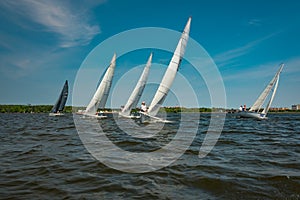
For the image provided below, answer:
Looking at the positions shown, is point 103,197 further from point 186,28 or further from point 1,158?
point 186,28

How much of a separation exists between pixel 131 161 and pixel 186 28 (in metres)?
21.7

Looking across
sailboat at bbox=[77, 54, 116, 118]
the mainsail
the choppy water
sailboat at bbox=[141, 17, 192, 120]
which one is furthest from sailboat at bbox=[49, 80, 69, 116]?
the choppy water

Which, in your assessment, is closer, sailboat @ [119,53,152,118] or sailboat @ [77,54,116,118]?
sailboat @ [119,53,152,118]

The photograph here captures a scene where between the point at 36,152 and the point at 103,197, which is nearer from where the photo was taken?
the point at 103,197

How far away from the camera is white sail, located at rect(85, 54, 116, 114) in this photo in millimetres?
41969

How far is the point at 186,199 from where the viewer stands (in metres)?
4.48

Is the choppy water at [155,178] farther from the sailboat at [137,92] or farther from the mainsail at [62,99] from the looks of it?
the mainsail at [62,99]

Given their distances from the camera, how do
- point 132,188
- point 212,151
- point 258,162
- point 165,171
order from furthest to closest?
point 212,151 < point 258,162 < point 165,171 < point 132,188

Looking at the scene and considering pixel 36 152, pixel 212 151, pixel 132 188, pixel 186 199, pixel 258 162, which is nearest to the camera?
pixel 186 199

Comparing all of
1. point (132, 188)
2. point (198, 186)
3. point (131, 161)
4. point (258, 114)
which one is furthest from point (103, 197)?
point (258, 114)

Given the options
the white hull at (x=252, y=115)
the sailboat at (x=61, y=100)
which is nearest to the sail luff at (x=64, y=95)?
the sailboat at (x=61, y=100)

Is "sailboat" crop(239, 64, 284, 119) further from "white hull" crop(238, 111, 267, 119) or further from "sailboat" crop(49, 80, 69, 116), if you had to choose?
"sailboat" crop(49, 80, 69, 116)

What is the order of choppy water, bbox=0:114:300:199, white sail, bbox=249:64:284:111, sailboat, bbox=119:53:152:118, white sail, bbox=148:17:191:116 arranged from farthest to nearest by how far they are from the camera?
white sail, bbox=249:64:284:111, sailboat, bbox=119:53:152:118, white sail, bbox=148:17:191:116, choppy water, bbox=0:114:300:199

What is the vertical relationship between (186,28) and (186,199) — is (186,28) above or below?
above
